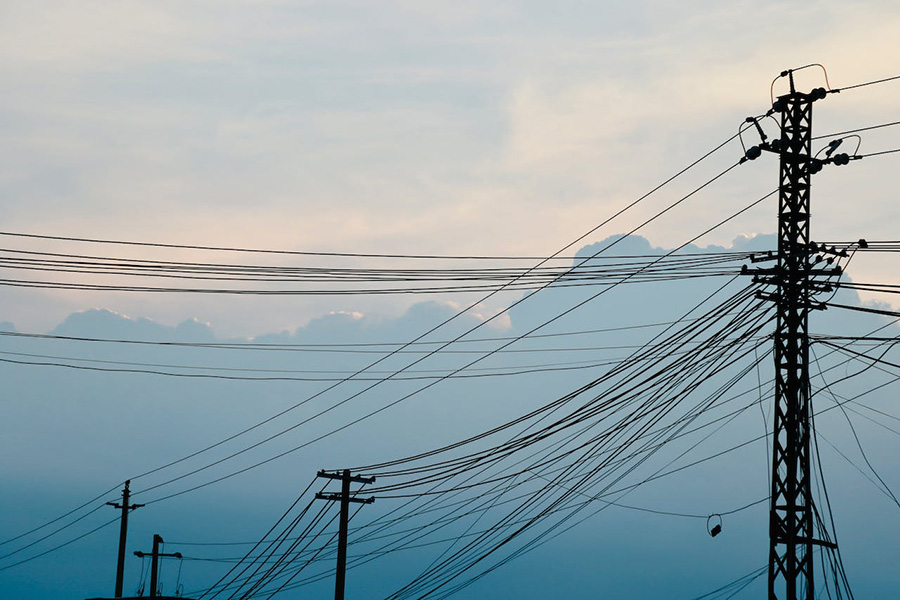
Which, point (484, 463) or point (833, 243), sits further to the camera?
point (484, 463)

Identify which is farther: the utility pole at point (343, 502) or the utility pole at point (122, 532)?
the utility pole at point (122, 532)

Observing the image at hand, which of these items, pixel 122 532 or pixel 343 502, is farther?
pixel 122 532

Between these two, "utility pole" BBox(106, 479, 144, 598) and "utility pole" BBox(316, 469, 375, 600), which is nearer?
"utility pole" BBox(316, 469, 375, 600)

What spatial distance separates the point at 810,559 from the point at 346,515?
62.8 ft

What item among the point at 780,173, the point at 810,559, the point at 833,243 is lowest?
the point at 810,559

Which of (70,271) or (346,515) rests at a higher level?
(70,271)

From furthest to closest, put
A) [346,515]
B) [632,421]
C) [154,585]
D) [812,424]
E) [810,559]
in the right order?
[154,585]
[346,515]
[632,421]
[812,424]
[810,559]

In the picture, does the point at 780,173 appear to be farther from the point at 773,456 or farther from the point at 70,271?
the point at 70,271

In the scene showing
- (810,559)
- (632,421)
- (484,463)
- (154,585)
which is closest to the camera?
(810,559)

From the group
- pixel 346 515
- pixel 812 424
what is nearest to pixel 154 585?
pixel 346 515

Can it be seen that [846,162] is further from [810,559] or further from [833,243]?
[810,559]

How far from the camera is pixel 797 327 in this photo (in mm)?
24938

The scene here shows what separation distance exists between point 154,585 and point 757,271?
43.7 m

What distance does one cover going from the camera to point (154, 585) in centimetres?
6050
